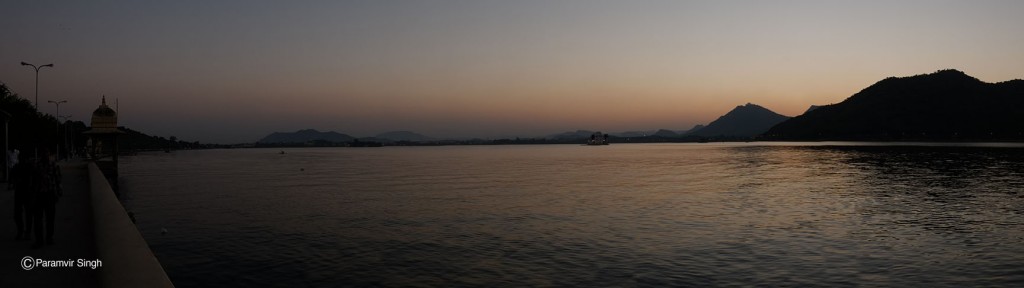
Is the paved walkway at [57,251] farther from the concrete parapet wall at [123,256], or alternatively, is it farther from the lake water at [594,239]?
the lake water at [594,239]

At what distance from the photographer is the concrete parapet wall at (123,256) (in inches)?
468

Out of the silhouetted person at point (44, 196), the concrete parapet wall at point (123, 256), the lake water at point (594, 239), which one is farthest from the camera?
the lake water at point (594, 239)

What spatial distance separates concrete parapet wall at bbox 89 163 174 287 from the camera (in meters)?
11.9

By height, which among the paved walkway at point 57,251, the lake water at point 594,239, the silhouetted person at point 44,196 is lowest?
the lake water at point 594,239

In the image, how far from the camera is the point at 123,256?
14.0 m

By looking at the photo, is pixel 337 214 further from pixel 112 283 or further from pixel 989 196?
pixel 989 196

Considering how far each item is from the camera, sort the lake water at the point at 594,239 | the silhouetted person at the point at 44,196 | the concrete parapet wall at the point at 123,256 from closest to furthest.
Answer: the concrete parapet wall at the point at 123,256
the silhouetted person at the point at 44,196
the lake water at the point at 594,239

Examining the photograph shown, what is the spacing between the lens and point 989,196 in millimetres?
40938

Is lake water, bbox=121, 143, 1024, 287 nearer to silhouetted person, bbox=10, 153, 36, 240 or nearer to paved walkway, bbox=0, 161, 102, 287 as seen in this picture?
paved walkway, bbox=0, 161, 102, 287

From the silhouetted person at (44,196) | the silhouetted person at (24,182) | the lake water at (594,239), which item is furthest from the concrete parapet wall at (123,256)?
the lake water at (594,239)

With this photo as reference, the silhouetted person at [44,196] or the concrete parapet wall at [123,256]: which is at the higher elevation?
the silhouetted person at [44,196]

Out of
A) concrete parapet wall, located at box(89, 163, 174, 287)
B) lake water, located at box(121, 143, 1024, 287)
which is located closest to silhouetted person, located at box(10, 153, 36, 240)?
concrete parapet wall, located at box(89, 163, 174, 287)

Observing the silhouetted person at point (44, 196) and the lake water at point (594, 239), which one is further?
the lake water at point (594, 239)

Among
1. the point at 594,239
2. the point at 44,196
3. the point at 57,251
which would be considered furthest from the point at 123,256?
the point at 594,239
